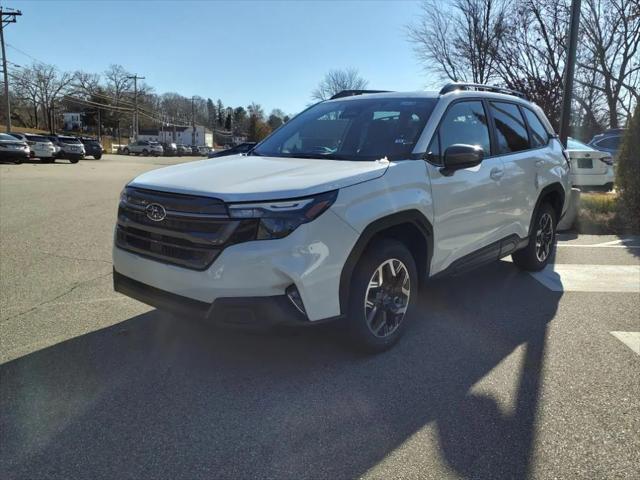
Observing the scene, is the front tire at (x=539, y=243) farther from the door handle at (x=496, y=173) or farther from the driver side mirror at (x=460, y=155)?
the driver side mirror at (x=460, y=155)

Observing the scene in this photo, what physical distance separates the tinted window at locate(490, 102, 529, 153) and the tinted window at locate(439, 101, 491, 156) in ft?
0.82

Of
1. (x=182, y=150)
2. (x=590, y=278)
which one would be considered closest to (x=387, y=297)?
(x=590, y=278)

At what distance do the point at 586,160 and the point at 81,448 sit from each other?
1247 cm

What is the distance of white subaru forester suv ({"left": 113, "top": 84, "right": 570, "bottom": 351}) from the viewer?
288 cm

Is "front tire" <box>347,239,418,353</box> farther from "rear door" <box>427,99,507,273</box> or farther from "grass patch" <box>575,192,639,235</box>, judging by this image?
"grass patch" <box>575,192,639,235</box>

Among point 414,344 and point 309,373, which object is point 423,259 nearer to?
point 414,344

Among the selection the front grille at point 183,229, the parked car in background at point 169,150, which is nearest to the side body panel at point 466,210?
the front grille at point 183,229

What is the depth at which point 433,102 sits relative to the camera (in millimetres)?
4086

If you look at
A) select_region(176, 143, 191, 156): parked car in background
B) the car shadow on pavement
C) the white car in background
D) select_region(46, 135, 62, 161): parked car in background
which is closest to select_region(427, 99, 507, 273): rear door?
the car shadow on pavement

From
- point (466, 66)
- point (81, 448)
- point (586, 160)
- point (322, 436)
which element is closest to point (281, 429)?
point (322, 436)

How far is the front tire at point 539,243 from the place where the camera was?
5.61m

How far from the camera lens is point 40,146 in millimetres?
29578

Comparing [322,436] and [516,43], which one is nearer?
[322,436]

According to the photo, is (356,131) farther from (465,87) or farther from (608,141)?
(608,141)
